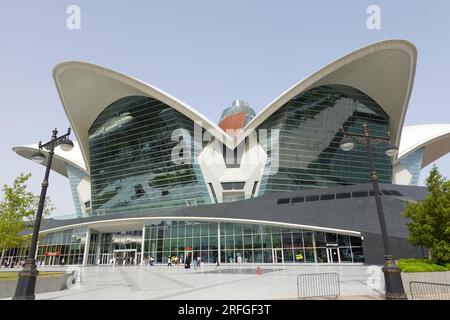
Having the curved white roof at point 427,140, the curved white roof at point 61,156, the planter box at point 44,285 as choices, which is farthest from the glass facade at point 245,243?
the curved white roof at point 427,140

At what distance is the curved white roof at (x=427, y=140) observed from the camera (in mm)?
58644

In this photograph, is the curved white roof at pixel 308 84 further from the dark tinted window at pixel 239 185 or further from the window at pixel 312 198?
the window at pixel 312 198

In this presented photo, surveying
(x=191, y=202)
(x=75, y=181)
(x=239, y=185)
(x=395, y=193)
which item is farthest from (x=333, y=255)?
(x=75, y=181)

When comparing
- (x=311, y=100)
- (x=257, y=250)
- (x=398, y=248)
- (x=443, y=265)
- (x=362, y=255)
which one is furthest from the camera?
(x=311, y=100)

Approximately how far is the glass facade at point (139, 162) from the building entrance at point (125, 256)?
6.91 m

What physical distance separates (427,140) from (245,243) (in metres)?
47.2

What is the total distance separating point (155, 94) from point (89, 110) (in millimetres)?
15155

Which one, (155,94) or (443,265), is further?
(155,94)

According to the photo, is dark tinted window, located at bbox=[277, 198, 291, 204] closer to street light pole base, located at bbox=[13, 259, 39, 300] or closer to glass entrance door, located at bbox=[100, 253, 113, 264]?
glass entrance door, located at bbox=[100, 253, 113, 264]

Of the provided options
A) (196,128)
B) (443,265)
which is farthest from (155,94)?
(443,265)

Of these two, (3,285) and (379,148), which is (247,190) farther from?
(3,285)

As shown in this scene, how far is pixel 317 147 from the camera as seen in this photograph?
47312mm

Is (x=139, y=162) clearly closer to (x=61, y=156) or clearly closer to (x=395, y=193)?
(x=61, y=156)

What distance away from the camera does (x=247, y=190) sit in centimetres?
4738
